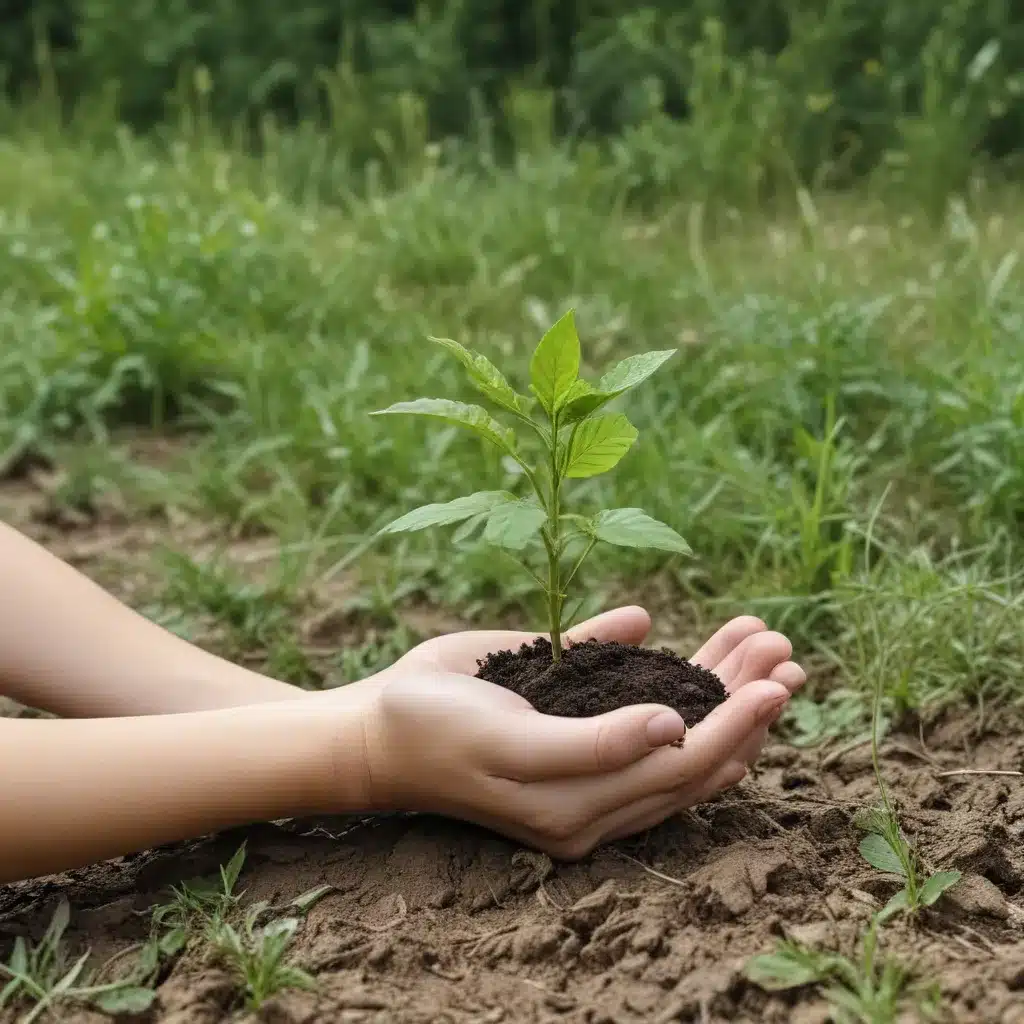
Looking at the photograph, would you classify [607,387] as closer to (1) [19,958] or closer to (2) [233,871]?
(2) [233,871]

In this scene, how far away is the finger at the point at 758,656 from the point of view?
5.95 feet

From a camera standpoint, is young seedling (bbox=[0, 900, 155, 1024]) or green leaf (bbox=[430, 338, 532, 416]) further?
green leaf (bbox=[430, 338, 532, 416])

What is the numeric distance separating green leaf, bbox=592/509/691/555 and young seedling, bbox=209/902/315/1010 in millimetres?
586

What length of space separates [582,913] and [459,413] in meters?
0.60

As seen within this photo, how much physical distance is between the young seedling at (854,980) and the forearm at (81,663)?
2.68 feet

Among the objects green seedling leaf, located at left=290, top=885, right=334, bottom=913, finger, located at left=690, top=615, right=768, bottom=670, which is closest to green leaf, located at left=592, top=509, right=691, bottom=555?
finger, located at left=690, top=615, right=768, bottom=670

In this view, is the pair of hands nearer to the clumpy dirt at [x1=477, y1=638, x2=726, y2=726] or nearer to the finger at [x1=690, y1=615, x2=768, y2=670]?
the clumpy dirt at [x1=477, y1=638, x2=726, y2=726]

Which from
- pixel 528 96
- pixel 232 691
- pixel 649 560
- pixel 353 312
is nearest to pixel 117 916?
pixel 232 691

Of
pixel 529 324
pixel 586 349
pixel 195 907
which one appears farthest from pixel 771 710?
pixel 529 324

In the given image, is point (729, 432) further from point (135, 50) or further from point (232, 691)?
point (135, 50)

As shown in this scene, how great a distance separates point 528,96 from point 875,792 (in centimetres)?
349

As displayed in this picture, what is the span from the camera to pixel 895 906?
5.17 feet

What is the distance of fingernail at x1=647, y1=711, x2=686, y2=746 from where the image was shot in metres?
1.58

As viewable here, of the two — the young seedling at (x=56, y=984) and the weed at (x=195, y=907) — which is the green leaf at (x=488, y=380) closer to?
the weed at (x=195, y=907)
